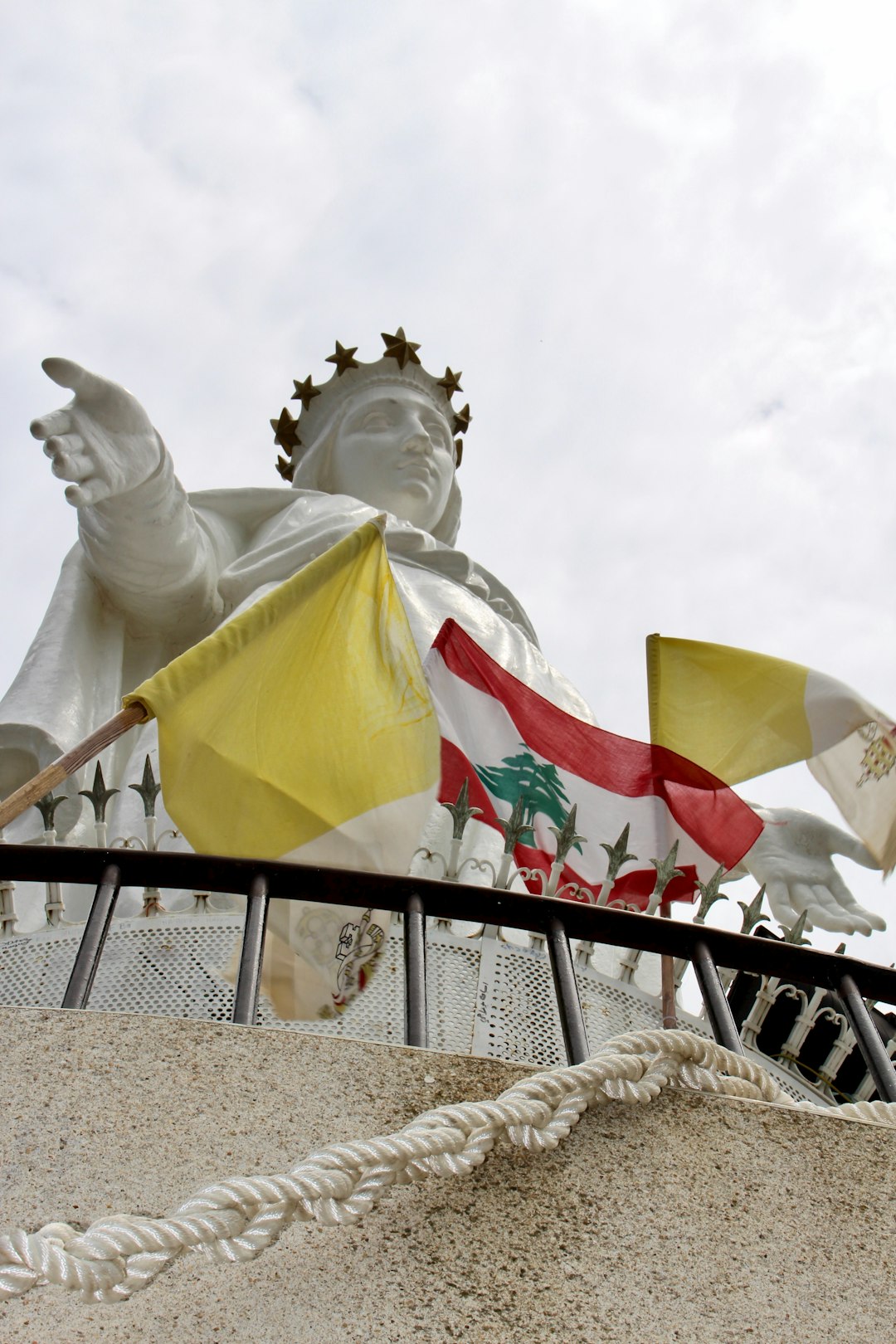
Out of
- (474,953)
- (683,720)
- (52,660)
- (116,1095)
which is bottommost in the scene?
(116,1095)

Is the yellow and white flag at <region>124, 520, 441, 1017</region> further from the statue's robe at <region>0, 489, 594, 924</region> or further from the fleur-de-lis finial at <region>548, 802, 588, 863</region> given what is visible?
the statue's robe at <region>0, 489, 594, 924</region>

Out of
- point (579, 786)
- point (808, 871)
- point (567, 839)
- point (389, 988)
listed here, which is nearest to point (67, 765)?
point (389, 988)

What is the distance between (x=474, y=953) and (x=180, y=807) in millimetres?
1020

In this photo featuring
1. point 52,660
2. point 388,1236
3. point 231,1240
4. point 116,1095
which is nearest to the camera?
point 231,1240

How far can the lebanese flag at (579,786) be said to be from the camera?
15.3ft

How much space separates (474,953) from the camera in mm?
3992

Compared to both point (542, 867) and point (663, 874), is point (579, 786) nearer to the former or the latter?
point (542, 867)

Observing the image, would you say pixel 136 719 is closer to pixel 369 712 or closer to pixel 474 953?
pixel 369 712

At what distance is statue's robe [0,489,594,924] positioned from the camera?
241 inches

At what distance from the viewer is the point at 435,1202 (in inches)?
78.5

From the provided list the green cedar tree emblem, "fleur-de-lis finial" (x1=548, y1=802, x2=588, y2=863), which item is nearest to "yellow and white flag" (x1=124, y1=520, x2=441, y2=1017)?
"fleur-de-lis finial" (x1=548, y1=802, x2=588, y2=863)

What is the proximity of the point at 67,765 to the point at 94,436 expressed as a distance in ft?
9.28

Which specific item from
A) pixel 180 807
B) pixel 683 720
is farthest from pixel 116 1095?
pixel 683 720

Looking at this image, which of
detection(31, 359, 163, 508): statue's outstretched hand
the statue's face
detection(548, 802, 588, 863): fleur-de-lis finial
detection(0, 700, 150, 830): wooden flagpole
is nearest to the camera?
detection(0, 700, 150, 830): wooden flagpole
